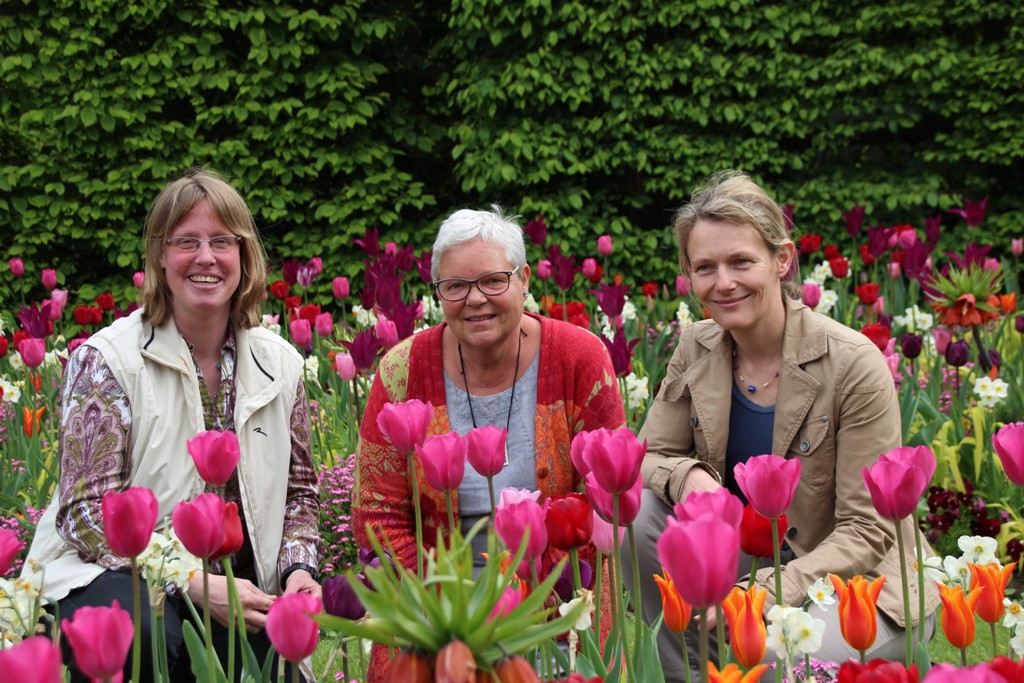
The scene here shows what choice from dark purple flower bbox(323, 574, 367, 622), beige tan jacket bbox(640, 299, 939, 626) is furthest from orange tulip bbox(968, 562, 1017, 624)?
dark purple flower bbox(323, 574, 367, 622)

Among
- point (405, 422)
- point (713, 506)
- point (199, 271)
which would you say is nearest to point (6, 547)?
point (405, 422)

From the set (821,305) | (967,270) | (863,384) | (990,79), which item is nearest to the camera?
(863,384)

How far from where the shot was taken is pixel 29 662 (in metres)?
0.94

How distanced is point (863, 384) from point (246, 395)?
5.14 ft

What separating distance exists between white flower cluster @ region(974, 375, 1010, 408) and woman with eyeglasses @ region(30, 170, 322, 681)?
2567mm

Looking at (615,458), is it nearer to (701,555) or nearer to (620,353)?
(701,555)

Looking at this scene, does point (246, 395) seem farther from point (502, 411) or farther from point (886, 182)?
point (886, 182)

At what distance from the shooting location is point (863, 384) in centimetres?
269

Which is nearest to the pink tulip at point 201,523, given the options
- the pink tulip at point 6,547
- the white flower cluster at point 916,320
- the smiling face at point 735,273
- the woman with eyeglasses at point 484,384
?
the pink tulip at point 6,547

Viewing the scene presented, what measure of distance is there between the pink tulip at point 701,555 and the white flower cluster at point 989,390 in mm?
3429

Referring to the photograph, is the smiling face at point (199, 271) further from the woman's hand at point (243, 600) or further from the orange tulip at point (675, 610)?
the orange tulip at point (675, 610)

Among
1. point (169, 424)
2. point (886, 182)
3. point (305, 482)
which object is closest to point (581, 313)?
point (305, 482)

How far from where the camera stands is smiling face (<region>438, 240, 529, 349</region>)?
270cm

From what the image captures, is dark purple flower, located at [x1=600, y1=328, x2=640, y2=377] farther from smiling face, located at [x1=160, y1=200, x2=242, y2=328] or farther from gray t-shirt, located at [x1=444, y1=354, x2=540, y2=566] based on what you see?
smiling face, located at [x1=160, y1=200, x2=242, y2=328]
